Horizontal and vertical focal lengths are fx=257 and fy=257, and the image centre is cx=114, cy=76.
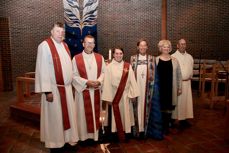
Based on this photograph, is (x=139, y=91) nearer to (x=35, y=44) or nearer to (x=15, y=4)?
(x=35, y=44)

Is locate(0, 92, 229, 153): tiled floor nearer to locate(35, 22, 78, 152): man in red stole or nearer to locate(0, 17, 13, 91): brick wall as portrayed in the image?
locate(35, 22, 78, 152): man in red stole

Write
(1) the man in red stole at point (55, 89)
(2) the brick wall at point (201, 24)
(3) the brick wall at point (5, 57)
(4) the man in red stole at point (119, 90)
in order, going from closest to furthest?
(1) the man in red stole at point (55, 89) < (4) the man in red stole at point (119, 90) < (3) the brick wall at point (5, 57) < (2) the brick wall at point (201, 24)

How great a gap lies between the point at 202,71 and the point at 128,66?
11.6ft

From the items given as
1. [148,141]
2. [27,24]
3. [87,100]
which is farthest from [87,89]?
[27,24]

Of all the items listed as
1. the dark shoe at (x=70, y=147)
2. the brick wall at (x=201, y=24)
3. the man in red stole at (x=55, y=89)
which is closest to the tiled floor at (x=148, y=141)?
the dark shoe at (x=70, y=147)

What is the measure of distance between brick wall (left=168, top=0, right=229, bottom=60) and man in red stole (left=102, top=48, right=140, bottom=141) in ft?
15.7

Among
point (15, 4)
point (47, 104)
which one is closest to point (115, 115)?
point (47, 104)

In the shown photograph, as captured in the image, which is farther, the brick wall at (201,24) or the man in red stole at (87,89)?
the brick wall at (201,24)

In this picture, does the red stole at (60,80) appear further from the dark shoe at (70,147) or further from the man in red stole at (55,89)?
the dark shoe at (70,147)

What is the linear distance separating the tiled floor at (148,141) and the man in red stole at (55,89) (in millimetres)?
396

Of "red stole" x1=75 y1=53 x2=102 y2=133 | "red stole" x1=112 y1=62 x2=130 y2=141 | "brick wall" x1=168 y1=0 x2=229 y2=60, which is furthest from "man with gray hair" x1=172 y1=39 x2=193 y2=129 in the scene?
"brick wall" x1=168 y1=0 x2=229 y2=60

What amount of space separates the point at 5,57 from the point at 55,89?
484cm

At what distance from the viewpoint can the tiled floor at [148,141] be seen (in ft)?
11.9

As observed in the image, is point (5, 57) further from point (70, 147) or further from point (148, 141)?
point (148, 141)
